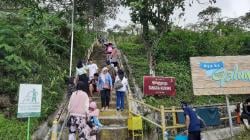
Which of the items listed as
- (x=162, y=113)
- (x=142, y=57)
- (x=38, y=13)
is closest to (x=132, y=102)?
(x=162, y=113)

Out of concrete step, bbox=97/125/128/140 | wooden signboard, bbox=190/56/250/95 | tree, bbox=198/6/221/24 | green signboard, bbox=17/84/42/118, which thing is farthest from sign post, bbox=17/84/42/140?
tree, bbox=198/6/221/24

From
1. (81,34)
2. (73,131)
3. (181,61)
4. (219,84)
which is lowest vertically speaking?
(73,131)

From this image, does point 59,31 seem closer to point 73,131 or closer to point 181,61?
point 181,61

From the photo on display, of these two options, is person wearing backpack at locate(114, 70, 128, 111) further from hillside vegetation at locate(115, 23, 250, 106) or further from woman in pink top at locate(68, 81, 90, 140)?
hillside vegetation at locate(115, 23, 250, 106)

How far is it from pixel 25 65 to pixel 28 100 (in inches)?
241

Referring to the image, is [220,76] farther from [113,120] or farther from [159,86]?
[159,86]

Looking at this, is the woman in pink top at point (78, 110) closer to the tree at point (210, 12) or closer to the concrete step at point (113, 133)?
the concrete step at point (113, 133)

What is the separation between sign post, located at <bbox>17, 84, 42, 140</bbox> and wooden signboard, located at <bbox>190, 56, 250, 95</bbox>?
7.29 metres

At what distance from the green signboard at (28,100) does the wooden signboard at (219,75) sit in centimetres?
729

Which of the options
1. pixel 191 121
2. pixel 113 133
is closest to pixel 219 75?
pixel 191 121

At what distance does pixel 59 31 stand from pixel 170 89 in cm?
770

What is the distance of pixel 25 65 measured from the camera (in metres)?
16.1

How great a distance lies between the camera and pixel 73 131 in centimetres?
1134

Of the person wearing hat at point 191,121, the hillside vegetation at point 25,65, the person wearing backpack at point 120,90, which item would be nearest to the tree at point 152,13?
the hillside vegetation at point 25,65
